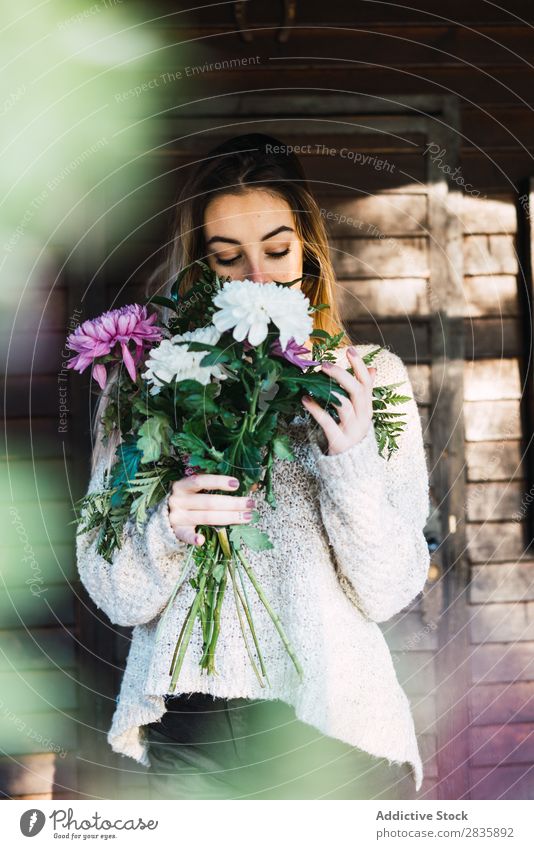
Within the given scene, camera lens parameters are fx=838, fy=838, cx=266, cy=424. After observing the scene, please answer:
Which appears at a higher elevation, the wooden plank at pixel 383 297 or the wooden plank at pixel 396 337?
the wooden plank at pixel 383 297

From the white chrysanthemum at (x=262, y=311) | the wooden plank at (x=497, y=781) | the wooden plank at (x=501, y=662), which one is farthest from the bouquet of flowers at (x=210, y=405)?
the wooden plank at (x=497, y=781)

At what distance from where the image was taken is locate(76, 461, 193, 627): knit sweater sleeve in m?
1.08

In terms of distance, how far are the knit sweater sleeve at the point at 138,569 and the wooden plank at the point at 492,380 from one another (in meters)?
1.08

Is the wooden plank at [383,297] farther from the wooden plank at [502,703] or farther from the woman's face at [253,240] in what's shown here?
the wooden plank at [502,703]

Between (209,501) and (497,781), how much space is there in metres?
1.41

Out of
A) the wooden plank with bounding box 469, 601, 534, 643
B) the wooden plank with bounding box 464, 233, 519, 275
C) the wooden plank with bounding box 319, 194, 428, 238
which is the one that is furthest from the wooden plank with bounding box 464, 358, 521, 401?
the wooden plank with bounding box 469, 601, 534, 643

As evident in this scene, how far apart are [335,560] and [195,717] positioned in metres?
0.30

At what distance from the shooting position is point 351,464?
1054mm

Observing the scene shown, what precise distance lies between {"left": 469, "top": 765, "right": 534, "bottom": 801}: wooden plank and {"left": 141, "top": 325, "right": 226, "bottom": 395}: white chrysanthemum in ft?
4.93

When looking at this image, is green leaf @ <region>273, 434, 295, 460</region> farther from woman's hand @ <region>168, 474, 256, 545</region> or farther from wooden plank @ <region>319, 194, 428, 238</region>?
wooden plank @ <region>319, 194, 428, 238</region>

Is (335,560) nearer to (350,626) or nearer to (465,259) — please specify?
(350,626)

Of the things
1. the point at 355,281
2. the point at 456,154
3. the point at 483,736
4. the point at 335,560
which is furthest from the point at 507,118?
the point at 483,736

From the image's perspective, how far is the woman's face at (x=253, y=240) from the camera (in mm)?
1221

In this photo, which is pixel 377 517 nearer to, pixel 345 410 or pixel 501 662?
pixel 345 410
